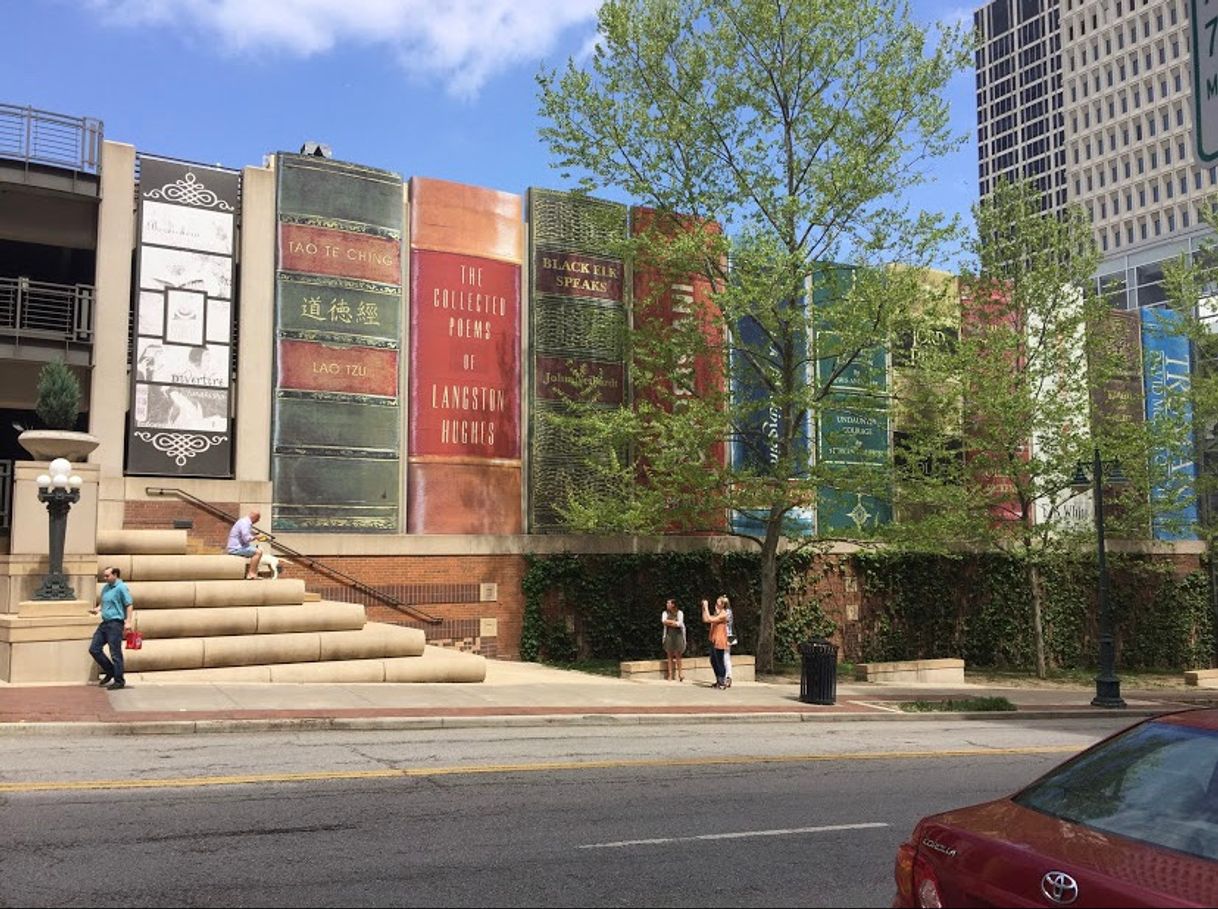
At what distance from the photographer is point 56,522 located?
50.3 feet

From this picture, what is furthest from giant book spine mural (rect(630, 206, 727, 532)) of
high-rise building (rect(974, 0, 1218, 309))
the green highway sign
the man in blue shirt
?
high-rise building (rect(974, 0, 1218, 309))

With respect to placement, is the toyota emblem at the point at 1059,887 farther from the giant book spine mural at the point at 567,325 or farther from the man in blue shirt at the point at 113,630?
the giant book spine mural at the point at 567,325

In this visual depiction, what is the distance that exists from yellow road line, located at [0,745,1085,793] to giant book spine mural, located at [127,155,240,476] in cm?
1254

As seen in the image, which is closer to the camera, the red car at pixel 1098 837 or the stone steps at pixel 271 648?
the red car at pixel 1098 837

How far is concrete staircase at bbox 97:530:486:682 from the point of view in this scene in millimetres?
16203

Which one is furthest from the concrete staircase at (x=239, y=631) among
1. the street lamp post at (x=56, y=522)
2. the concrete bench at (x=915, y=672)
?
the concrete bench at (x=915, y=672)

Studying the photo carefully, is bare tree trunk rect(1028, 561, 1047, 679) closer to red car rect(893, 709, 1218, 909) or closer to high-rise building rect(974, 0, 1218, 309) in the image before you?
red car rect(893, 709, 1218, 909)

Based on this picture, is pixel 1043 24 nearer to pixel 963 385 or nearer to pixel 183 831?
pixel 963 385

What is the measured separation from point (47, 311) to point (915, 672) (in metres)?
20.9

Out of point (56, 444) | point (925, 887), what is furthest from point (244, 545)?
point (925, 887)

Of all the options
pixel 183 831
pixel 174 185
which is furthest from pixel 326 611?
pixel 183 831

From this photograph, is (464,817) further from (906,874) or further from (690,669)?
(690,669)

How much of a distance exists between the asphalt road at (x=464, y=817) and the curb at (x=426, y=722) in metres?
0.33

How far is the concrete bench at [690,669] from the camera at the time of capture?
20.7m
